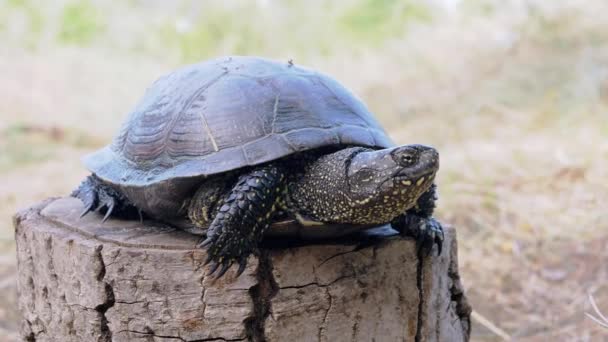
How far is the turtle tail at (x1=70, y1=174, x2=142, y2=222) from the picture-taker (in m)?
2.13

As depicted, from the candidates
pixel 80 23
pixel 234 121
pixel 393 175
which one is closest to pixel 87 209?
pixel 234 121

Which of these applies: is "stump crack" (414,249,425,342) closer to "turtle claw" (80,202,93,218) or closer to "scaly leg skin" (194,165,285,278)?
"scaly leg skin" (194,165,285,278)

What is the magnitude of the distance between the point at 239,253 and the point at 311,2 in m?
14.2

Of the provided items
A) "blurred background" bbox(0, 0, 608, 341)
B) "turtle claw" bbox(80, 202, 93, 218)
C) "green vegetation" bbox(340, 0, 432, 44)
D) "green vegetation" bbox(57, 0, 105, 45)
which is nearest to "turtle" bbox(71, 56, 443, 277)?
"turtle claw" bbox(80, 202, 93, 218)

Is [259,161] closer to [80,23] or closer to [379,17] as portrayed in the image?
[80,23]

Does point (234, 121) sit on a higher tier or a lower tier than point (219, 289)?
higher

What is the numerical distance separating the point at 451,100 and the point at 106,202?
6171 millimetres

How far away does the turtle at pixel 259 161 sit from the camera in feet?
5.32

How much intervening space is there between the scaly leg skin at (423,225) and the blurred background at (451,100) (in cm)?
158

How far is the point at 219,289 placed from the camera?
1.69 meters

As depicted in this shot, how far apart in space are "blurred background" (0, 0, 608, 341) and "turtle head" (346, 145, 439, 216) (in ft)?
6.43

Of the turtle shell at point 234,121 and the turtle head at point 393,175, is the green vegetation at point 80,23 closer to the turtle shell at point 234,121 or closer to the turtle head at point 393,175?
the turtle shell at point 234,121

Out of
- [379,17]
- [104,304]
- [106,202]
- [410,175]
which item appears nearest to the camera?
[410,175]

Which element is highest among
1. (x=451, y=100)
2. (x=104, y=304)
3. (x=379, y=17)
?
(x=379, y=17)
